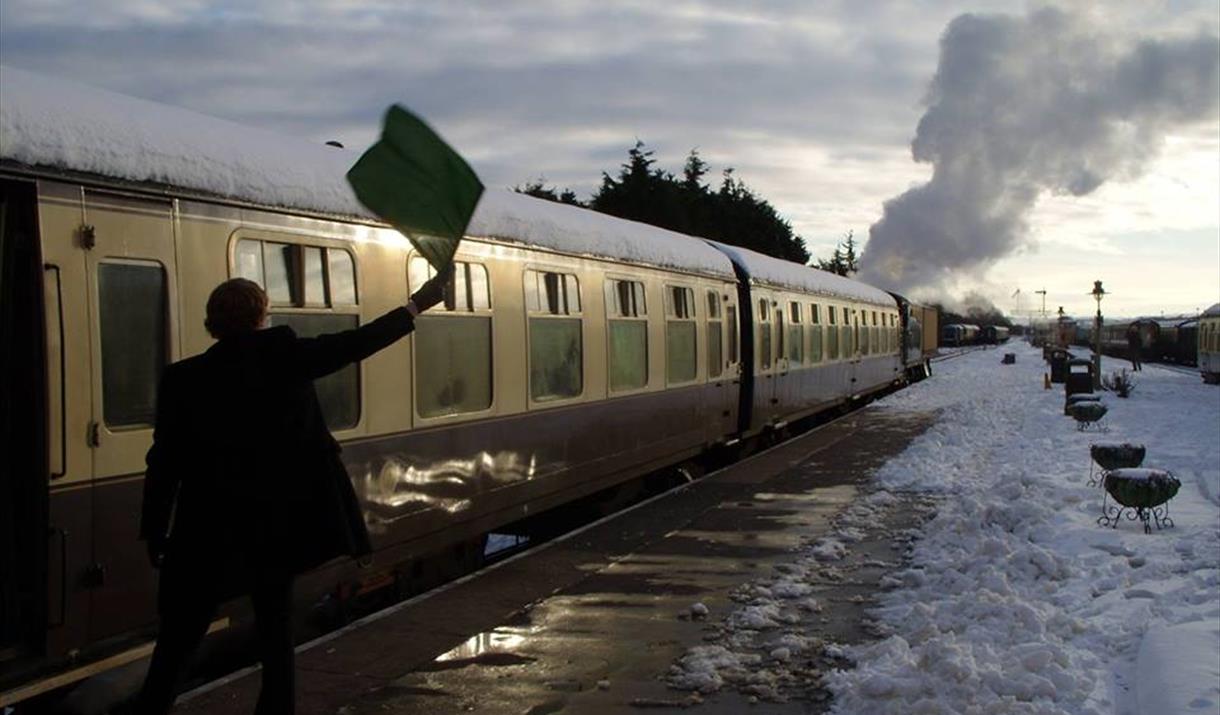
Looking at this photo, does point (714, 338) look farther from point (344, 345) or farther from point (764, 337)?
point (344, 345)

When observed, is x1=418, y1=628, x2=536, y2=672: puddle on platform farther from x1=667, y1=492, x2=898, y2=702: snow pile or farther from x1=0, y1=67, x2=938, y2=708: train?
x1=667, y1=492, x2=898, y2=702: snow pile

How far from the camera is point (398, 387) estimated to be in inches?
267

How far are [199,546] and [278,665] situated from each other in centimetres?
53

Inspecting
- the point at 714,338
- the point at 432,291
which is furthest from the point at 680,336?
the point at 432,291

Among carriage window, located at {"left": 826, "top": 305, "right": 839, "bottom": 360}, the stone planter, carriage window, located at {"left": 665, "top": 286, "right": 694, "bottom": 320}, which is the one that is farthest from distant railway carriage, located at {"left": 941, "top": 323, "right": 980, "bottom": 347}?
the stone planter

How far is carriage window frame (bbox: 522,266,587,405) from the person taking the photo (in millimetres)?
8656

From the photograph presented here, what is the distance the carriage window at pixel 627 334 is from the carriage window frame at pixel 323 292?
4.22 metres

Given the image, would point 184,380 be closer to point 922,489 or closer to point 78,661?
point 78,661

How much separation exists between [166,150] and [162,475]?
1937mm

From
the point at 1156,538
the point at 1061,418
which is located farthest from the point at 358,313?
the point at 1061,418

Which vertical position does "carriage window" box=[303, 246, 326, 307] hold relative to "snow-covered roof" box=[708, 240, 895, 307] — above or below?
below

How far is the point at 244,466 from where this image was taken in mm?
3799

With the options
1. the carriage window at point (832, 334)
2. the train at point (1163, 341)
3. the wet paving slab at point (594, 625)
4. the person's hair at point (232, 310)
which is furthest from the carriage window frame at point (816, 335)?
the train at point (1163, 341)

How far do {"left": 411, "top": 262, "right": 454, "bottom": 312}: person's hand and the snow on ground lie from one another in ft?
8.86
